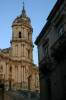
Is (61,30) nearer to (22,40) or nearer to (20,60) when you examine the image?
(20,60)

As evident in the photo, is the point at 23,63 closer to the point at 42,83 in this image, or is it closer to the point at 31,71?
the point at 31,71

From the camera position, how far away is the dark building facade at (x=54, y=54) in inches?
664

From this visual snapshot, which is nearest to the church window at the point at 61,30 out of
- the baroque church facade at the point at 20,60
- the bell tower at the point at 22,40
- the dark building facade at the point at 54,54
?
the dark building facade at the point at 54,54

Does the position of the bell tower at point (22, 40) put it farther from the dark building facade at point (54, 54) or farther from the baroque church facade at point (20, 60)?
the dark building facade at point (54, 54)

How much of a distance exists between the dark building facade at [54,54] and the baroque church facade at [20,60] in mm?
24166

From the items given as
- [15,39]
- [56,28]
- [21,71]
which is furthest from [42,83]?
[15,39]

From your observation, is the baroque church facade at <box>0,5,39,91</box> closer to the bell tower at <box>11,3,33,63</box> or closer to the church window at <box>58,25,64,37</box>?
the bell tower at <box>11,3,33,63</box>

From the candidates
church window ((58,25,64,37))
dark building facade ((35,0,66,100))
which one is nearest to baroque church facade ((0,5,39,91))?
dark building facade ((35,0,66,100))

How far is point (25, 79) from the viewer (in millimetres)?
48906

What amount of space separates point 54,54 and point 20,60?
32.6 meters

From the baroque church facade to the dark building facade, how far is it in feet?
79.3

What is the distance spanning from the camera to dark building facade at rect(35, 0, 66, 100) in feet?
55.3

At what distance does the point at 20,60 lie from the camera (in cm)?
4944

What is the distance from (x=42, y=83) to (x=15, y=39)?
29754 mm
